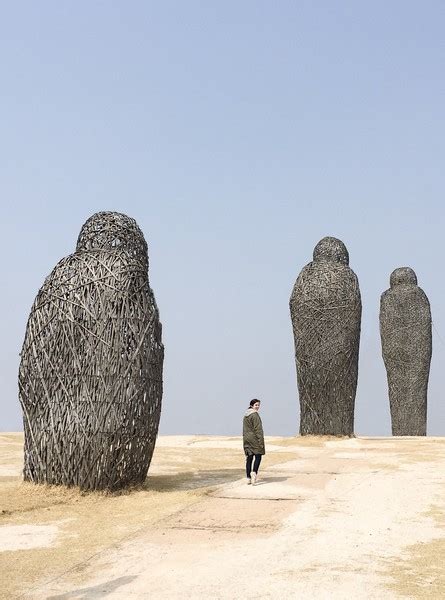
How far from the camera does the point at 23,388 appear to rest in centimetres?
891

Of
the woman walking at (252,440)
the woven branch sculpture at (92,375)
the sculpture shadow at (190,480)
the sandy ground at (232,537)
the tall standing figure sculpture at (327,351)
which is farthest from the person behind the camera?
the tall standing figure sculpture at (327,351)

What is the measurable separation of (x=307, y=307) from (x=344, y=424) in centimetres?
311

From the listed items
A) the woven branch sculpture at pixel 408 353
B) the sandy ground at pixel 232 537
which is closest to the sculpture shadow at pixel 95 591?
the sandy ground at pixel 232 537

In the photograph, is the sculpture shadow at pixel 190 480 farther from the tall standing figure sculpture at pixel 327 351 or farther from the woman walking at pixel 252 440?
the tall standing figure sculpture at pixel 327 351

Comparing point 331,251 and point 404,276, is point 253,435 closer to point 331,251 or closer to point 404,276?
point 331,251

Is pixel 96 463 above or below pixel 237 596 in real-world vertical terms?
above

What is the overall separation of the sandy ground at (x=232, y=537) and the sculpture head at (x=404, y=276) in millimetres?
12448

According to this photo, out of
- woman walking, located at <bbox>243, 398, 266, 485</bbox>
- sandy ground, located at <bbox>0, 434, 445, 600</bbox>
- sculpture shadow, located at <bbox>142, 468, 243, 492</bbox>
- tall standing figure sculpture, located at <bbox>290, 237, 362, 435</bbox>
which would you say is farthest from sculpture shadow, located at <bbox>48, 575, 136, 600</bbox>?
tall standing figure sculpture, located at <bbox>290, 237, 362, 435</bbox>

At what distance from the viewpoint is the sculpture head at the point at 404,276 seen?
2269cm

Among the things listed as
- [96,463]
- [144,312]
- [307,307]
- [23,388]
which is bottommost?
[96,463]

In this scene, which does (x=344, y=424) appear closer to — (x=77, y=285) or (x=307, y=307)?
(x=307, y=307)

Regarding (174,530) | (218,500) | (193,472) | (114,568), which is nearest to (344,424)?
(193,472)

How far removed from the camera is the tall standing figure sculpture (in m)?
17.3

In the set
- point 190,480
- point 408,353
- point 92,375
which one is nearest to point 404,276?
point 408,353
